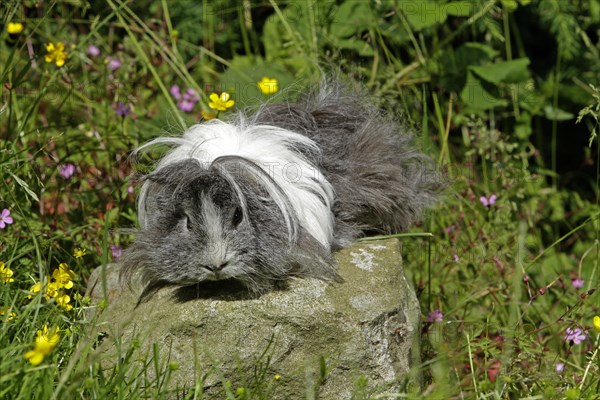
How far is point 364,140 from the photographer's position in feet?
11.8

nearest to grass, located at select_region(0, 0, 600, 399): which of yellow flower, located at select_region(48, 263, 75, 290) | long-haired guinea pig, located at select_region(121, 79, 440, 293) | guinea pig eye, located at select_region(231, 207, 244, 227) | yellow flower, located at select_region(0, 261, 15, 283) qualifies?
yellow flower, located at select_region(0, 261, 15, 283)

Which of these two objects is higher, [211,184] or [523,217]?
[211,184]

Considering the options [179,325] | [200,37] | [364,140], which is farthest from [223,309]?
[200,37]

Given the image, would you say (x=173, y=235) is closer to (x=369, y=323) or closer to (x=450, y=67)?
(x=369, y=323)

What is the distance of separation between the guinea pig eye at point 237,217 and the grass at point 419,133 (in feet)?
1.80

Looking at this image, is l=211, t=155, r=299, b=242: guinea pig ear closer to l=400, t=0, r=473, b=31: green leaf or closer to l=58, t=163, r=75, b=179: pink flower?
l=58, t=163, r=75, b=179: pink flower

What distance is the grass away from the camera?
3.49 metres

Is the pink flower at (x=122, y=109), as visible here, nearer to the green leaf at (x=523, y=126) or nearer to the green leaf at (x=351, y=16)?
the green leaf at (x=351, y=16)

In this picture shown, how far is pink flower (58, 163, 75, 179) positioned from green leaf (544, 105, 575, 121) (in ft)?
9.26

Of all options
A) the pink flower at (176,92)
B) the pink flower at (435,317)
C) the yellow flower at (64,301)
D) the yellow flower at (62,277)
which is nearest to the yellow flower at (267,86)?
the pink flower at (176,92)

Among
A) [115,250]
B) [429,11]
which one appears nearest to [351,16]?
[429,11]

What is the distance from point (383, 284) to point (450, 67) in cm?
219

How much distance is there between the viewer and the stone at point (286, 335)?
2898mm

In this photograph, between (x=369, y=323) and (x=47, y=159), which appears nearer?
(x=369, y=323)
